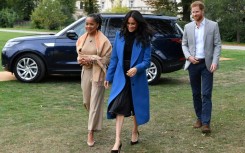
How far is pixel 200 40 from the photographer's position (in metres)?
6.19

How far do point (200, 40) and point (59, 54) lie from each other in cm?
501

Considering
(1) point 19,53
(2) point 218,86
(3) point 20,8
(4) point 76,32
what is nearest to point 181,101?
(2) point 218,86

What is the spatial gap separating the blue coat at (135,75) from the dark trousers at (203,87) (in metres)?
1.11

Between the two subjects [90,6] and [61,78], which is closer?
[61,78]

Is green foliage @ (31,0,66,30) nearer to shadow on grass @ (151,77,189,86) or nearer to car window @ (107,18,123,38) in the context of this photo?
shadow on grass @ (151,77,189,86)

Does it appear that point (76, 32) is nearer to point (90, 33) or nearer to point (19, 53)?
point (19, 53)

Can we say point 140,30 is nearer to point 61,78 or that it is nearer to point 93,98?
point 93,98

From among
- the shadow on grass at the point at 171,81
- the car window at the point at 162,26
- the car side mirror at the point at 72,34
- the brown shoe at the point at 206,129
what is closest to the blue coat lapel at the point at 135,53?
the brown shoe at the point at 206,129

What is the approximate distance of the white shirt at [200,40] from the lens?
6164 millimetres

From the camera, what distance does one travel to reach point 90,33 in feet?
18.6

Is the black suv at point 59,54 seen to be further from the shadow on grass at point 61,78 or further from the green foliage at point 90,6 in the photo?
the green foliage at point 90,6

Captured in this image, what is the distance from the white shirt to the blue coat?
1120 millimetres

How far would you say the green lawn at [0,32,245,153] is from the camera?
560 centimetres

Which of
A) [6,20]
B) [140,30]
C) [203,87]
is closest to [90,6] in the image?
[6,20]
